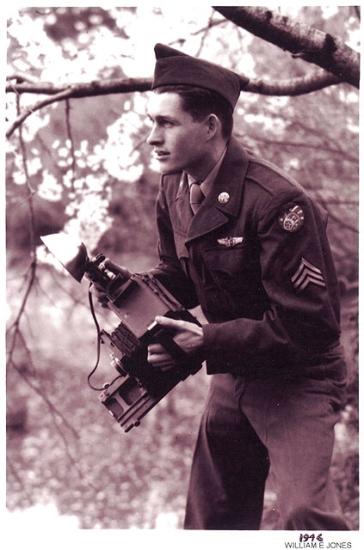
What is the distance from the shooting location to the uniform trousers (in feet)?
5.64

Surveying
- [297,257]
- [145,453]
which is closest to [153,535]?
[297,257]

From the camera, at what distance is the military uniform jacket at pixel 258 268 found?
1693 mm

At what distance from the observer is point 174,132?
181cm

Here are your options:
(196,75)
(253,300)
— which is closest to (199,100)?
(196,75)

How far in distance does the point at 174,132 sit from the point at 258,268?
0.40 metres

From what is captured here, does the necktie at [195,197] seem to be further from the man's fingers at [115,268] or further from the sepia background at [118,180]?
the sepia background at [118,180]

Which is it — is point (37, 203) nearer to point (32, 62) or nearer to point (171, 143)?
point (32, 62)

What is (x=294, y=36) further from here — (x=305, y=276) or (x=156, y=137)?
(x=305, y=276)

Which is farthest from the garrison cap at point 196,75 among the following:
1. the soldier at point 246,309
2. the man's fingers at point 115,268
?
the man's fingers at point 115,268

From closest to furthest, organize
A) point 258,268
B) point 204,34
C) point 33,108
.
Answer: point 258,268 → point 33,108 → point 204,34

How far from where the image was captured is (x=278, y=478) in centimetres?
177

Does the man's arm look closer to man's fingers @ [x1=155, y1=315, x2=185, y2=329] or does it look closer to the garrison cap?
man's fingers @ [x1=155, y1=315, x2=185, y2=329]

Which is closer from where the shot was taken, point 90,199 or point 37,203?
point 90,199

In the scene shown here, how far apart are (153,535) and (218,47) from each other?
6.20 feet
